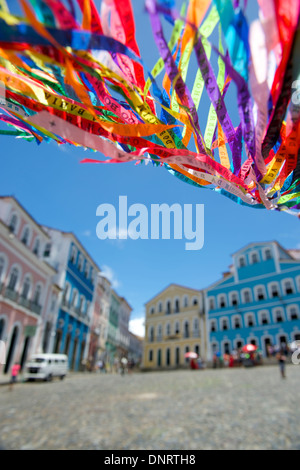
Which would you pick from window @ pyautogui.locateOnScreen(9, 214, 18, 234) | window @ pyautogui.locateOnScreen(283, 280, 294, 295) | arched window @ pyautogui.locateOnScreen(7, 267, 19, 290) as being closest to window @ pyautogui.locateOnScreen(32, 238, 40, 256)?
window @ pyautogui.locateOnScreen(9, 214, 18, 234)

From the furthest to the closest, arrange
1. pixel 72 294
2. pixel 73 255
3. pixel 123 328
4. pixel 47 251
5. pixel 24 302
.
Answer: pixel 123 328 < pixel 72 294 < pixel 73 255 < pixel 47 251 < pixel 24 302

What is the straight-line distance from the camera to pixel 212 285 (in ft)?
133

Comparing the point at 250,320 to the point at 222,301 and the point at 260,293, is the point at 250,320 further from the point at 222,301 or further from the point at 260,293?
the point at 222,301

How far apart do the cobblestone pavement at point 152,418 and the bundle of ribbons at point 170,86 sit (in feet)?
28.3

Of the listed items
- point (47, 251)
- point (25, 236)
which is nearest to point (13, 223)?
point (25, 236)

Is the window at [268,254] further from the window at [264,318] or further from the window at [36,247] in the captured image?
the window at [36,247]

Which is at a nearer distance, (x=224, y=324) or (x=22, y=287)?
(x=22, y=287)

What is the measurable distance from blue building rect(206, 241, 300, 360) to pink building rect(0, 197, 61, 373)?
22070 mm

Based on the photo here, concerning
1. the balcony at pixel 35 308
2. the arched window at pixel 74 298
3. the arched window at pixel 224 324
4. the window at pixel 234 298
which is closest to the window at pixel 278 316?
the window at pixel 234 298

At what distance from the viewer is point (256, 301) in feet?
116

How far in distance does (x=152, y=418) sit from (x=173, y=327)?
111 ft

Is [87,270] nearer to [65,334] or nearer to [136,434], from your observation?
[65,334]

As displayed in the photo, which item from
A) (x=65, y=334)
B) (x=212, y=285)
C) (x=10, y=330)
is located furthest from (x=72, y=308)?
(x=212, y=285)

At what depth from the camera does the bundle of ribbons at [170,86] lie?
38.4 inches
